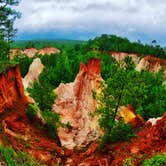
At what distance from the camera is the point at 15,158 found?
30.4 meters

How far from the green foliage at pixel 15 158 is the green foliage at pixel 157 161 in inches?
278

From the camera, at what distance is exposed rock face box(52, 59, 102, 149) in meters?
43.4

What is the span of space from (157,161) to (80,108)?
22.5 meters

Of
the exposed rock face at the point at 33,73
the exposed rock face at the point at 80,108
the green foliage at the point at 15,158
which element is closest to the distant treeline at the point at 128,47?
the exposed rock face at the point at 33,73

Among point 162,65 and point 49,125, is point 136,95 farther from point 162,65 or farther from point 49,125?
point 162,65

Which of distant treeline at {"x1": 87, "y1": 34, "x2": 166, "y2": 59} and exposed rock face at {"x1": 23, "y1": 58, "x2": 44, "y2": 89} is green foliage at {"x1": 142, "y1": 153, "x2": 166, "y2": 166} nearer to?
exposed rock face at {"x1": 23, "y1": 58, "x2": 44, "y2": 89}

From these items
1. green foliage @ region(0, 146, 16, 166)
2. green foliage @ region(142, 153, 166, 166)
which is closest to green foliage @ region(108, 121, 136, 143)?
green foliage @ region(142, 153, 166, 166)

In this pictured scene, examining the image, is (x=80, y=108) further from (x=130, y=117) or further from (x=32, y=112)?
(x=32, y=112)

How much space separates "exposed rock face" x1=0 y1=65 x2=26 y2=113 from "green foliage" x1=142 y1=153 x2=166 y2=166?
1361 centimetres

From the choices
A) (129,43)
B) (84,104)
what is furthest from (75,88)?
(129,43)

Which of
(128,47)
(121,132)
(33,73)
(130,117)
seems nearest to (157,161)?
(121,132)

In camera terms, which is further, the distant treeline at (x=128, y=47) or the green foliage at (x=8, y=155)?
the distant treeline at (x=128, y=47)

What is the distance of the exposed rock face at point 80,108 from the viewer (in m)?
43.4

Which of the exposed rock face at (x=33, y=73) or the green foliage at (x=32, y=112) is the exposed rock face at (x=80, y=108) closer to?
the green foliage at (x=32, y=112)
